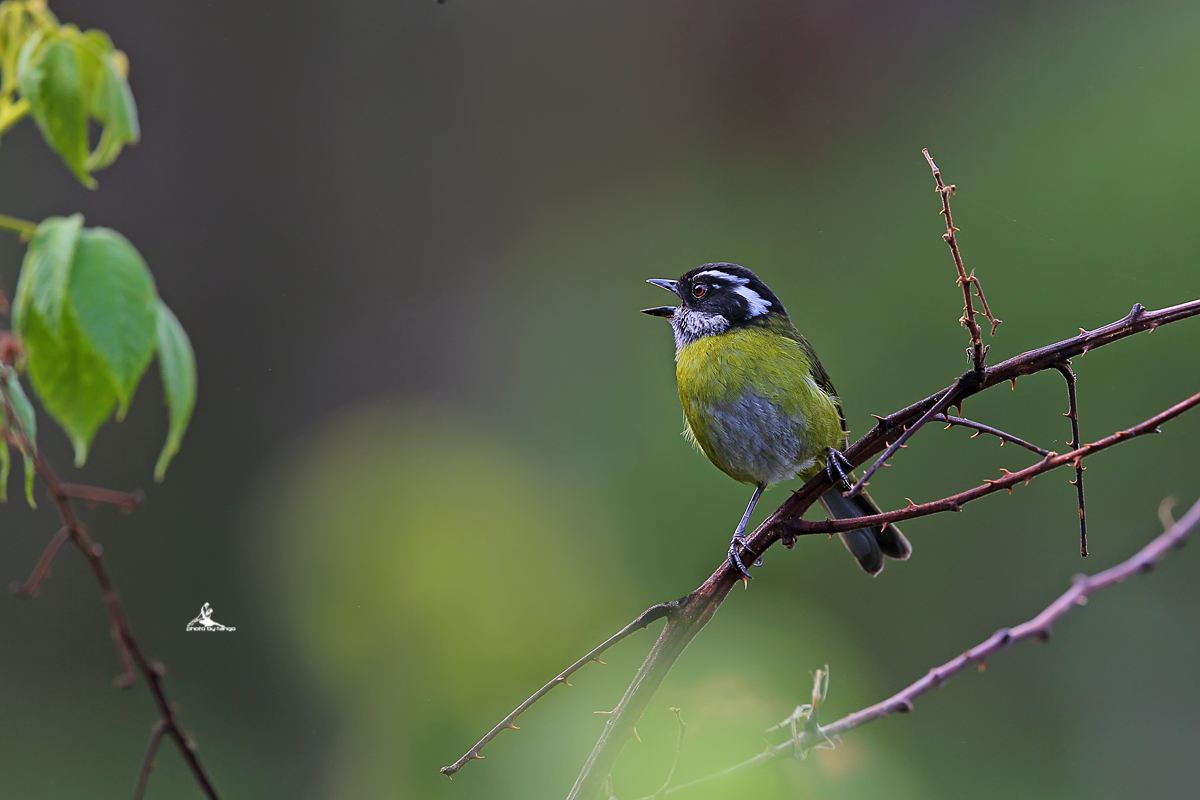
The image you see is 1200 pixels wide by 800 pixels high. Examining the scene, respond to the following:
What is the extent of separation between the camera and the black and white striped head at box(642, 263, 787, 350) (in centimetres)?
447

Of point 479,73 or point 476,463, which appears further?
point 479,73

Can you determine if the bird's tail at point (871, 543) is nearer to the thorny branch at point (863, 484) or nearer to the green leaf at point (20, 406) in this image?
the thorny branch at point (863, 484)

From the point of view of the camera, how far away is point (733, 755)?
93.0 inches

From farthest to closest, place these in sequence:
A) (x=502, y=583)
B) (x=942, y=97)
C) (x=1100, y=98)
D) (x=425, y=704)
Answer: (x=942, y=97) < (x=1100, y=98) < (x=502, y=583) < (x=425, y=704)

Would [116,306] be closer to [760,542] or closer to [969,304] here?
[760,542]

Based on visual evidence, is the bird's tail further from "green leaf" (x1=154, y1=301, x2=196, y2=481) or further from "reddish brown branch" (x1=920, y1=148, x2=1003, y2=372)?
"green leaf" (x1=154, y1=301, x2=196, y2=481)

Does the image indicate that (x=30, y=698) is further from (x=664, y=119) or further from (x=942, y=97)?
(x=942, y=97)

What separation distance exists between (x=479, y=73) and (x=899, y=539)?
774 centimetres

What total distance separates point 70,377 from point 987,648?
1217mm

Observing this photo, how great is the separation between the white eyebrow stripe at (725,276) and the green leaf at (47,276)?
3.06m

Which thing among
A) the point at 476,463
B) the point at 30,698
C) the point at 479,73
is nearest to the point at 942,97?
the point at 479,73

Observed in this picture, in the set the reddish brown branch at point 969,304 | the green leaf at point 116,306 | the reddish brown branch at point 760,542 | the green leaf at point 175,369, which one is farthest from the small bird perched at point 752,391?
the green leaf at point 116,306

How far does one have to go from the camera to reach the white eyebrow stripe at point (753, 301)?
14.8 ft

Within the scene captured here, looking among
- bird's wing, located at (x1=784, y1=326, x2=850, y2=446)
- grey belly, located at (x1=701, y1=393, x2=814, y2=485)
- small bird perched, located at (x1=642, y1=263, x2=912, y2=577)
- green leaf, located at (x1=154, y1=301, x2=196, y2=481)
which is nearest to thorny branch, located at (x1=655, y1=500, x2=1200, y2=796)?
green leaf, located at (x1=154, y1=301, x2=196, y2=481)
